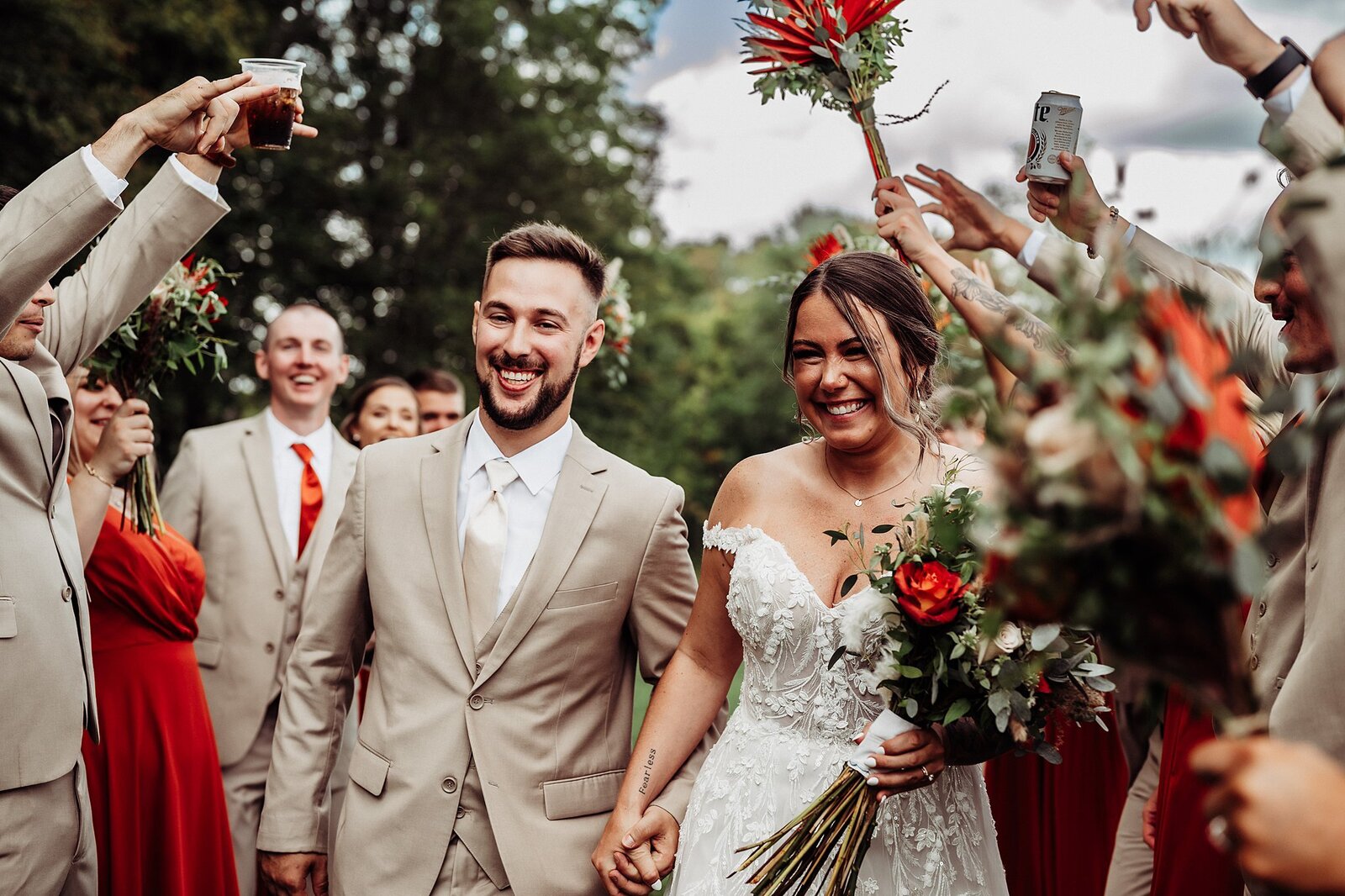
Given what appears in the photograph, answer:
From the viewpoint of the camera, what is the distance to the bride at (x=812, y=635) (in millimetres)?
3070

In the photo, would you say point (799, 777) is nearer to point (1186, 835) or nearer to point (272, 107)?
point (1186, 835)

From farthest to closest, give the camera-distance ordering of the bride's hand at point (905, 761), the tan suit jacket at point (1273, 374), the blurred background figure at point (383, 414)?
1. the blurred background figure at point (383, 414)
2. the bride's hand at point (905, 761)
3. the tan suit jacket at point (1273, 374)

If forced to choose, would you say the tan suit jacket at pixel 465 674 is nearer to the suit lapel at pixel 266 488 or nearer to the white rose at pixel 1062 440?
→ the suit lapel at pixel 266 488

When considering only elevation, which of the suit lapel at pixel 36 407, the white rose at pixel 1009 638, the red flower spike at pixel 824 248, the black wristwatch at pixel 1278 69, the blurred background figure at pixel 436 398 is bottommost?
the white rose at pixel 1009 638

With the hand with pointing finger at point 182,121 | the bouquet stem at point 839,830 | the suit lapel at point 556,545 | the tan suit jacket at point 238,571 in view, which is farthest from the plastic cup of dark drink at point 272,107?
the bouquet stem at point 839,830

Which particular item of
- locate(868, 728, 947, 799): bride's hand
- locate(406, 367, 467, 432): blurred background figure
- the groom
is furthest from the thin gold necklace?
locate(406, 367, 467, 432): blurred background figure

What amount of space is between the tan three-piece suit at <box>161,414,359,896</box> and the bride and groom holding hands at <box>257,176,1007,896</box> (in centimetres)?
192

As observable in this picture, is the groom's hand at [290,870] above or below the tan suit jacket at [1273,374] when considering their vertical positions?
below

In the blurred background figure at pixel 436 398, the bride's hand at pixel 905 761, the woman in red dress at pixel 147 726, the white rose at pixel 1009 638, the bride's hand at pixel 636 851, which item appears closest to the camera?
the white rose at pixel 1009 638

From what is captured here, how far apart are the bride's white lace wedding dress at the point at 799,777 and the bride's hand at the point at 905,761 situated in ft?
1.10

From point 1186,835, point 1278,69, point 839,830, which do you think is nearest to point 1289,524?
point 1278,69

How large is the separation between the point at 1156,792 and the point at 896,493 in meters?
1.44

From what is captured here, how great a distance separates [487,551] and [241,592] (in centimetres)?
252

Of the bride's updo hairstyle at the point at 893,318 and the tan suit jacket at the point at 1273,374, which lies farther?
the bride's updo hairstyle at the point at 893,318
